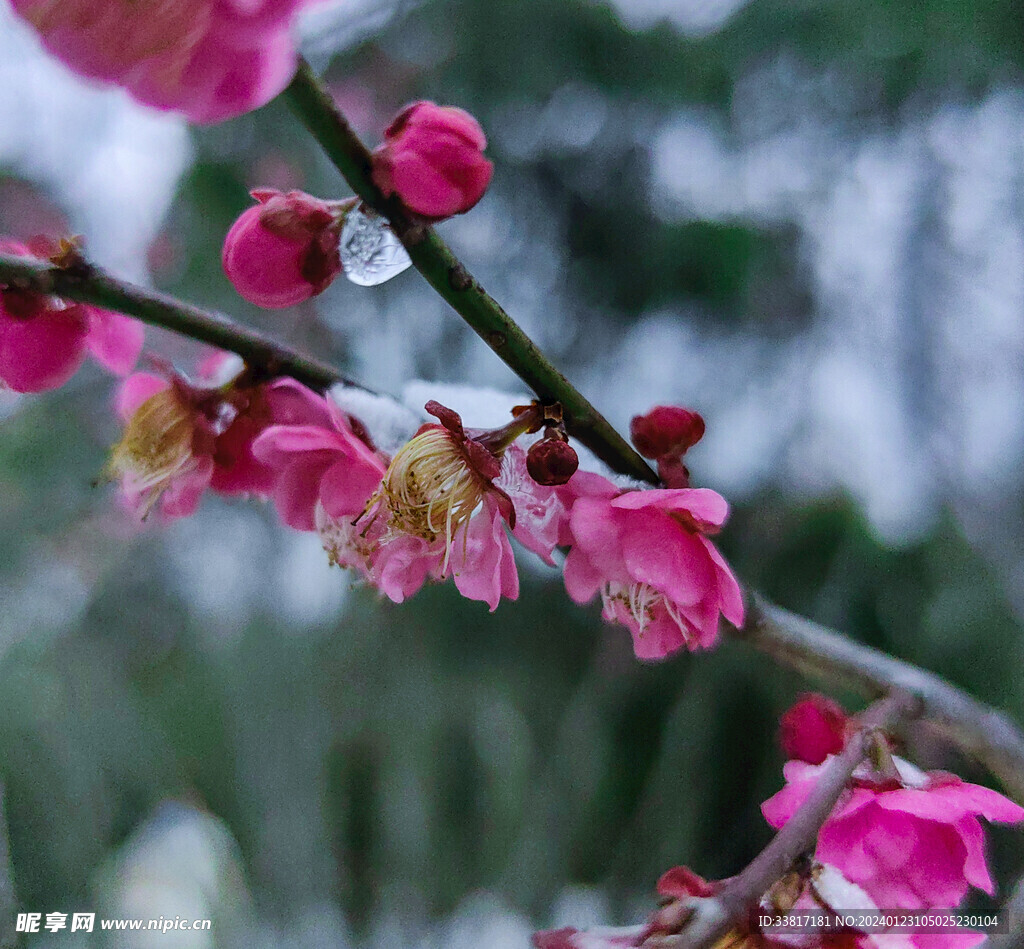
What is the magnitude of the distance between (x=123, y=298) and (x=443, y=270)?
4.6 inches

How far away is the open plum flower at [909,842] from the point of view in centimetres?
24

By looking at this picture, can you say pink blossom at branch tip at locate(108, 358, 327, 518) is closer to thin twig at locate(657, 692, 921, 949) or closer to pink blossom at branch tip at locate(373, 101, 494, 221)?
pink blossom at branch tip at locate(373, 101, 494, 221)

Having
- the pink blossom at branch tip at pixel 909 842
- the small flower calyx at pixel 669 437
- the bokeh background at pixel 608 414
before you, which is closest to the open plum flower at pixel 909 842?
the pink blossom at branch tip at pixel 909 842

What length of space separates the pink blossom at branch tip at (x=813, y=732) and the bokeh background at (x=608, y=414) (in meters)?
0.29

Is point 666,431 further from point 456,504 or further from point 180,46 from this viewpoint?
point 180,46

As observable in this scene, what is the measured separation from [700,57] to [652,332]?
302 millimetres

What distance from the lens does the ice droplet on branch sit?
229mm

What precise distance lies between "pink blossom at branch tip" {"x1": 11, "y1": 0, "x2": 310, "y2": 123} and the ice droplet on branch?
0.06 m

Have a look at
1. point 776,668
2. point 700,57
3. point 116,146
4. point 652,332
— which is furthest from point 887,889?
point 116,146

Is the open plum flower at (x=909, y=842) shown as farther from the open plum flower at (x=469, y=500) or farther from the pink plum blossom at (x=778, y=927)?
the open plum flower at (x=469, y=500)

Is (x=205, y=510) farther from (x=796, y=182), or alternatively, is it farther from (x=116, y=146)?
(x=796, y=182)

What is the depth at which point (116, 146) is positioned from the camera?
0.76 metres

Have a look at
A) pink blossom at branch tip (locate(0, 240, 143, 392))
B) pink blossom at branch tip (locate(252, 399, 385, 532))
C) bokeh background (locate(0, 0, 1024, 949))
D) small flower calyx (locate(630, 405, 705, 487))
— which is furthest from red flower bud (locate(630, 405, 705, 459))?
bokeh background (locate(0, 0, 1024, 949))

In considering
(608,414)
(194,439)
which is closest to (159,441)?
(194,439)
